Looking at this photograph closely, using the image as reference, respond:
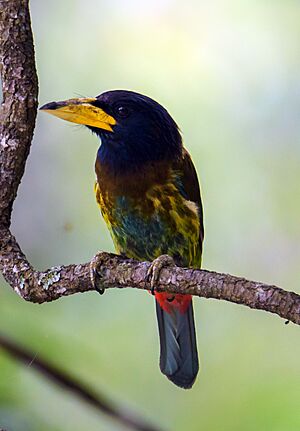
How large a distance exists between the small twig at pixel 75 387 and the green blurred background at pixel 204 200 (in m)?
0.02

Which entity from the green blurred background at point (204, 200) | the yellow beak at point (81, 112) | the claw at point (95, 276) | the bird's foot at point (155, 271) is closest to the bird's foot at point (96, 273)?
the claw at point (95, 276)

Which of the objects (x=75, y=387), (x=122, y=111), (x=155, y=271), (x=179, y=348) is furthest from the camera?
(x=75, y=387)

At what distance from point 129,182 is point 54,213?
40 cm

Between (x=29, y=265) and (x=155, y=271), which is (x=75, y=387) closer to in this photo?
(x=29, y=265)

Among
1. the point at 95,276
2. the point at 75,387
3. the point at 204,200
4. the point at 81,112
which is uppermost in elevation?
the point at 204,200

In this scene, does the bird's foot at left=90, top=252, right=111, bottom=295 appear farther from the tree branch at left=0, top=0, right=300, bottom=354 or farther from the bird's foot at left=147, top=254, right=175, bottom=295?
the bird's foot at left=147, top=254, right=175, bottom=295

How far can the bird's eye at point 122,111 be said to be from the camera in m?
1.97

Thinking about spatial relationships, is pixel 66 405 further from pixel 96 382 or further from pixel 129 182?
pixel 129 182

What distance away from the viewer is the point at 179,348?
6.89 feet

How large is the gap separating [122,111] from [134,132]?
2.6 inches

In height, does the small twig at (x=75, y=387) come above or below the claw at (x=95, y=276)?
below

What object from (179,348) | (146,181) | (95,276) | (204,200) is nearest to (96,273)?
(95,276)

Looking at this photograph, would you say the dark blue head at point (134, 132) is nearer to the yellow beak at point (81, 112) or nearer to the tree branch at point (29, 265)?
the yellow beak at point (81, 112)

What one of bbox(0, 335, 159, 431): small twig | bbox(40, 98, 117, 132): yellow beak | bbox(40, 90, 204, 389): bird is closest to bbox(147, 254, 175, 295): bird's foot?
bbox(40, 90, 204, 389): bird
